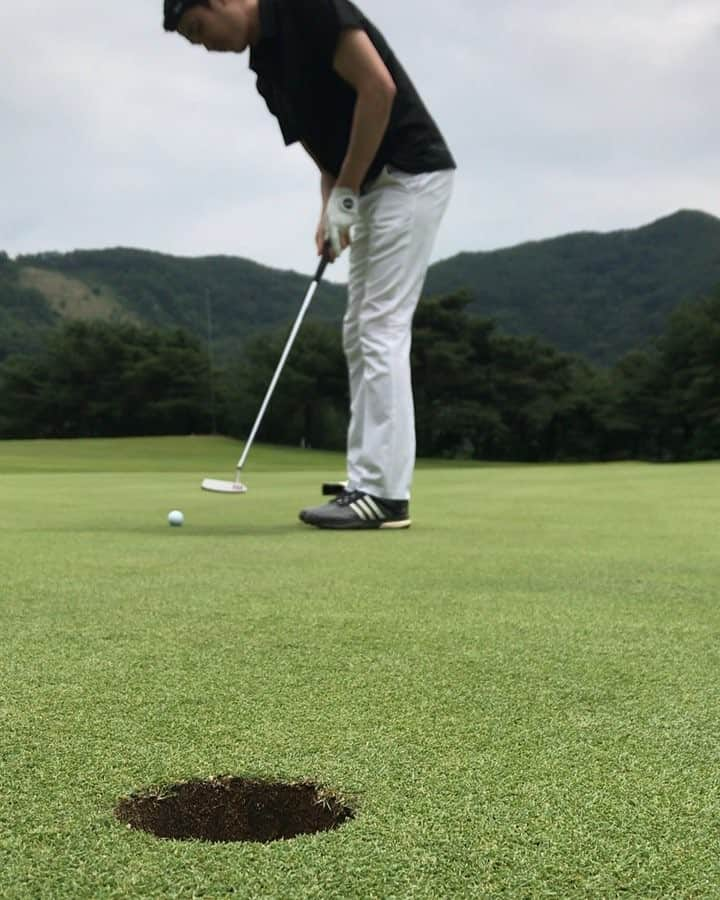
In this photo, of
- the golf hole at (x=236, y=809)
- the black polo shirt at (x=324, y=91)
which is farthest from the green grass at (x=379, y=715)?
the black polo shirt at (x=324, y=91)

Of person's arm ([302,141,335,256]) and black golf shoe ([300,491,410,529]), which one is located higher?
person's arm ([302,141,335,256])

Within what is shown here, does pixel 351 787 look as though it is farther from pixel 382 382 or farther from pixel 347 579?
pixel 382 382

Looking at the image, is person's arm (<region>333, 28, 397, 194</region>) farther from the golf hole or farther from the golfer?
the golf hole

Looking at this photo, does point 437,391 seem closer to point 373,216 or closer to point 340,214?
point 373,216

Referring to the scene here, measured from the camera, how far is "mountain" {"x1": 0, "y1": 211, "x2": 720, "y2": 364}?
63.2 meters

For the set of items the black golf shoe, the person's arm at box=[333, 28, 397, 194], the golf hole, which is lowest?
the golf hole

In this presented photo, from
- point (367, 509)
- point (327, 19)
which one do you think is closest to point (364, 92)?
point (327, 19)

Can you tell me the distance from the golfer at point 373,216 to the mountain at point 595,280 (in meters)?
56.9

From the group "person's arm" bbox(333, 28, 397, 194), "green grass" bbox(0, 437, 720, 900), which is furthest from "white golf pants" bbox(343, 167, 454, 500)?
"green grass" bbox(0, 437, 720, 900)

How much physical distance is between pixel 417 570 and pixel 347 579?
0.70 ft

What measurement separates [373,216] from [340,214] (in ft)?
0.61

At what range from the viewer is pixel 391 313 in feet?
11.5

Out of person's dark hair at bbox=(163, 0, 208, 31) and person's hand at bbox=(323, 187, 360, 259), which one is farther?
person's hand at bbox=(323, 187, 360, 259)

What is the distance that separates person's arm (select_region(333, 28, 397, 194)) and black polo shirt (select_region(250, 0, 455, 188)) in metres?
Answer: 0.05
